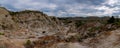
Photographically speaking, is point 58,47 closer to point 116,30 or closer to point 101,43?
point 101,43

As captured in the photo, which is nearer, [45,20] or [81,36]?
[81,36]

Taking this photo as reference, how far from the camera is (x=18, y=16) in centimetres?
9106

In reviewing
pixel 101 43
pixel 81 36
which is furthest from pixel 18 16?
pixel 101 43

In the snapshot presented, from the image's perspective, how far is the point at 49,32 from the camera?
8325cm

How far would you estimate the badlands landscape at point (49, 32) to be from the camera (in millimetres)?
24359

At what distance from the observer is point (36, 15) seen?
9494 cm

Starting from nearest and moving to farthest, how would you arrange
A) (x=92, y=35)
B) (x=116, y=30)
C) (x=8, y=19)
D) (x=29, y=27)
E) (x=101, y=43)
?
(x=101, y=43), (x=116, y=30), (x=92, y=35), (x=8, y=19), (x=29, y=27)

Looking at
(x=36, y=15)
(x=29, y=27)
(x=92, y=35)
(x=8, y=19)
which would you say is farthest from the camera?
(x=36, y=15)

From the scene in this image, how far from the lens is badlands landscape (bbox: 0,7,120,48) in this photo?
79.9ft

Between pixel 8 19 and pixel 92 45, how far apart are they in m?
61.5

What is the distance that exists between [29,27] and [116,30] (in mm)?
62947

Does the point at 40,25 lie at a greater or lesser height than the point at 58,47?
lesser

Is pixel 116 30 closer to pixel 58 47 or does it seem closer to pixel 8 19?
pixel 58 47

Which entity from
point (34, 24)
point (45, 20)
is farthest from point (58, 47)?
point (45, 20)
